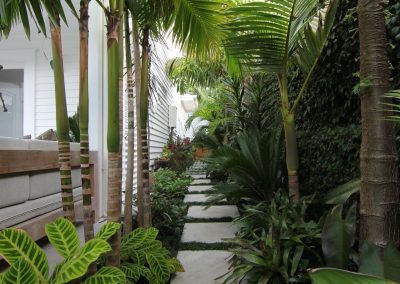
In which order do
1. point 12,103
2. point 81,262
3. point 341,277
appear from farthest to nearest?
point 12,103 < point 81,262 < point 341,277

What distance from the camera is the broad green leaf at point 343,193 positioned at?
212 centimetres

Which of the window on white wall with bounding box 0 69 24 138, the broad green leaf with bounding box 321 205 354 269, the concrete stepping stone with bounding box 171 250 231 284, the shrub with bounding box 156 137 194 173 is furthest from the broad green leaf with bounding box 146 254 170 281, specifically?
the window on white wall with bounding box 0 69 24 138

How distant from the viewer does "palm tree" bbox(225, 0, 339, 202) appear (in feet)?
8.25

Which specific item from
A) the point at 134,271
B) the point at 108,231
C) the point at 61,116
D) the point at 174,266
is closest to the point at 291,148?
the point at 174,266

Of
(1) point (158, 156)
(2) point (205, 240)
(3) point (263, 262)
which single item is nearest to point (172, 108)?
(1) point (158, 156)

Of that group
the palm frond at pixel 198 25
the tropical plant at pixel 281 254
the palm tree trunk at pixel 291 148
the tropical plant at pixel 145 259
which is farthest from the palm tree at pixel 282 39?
the tropical plant at pixel 145 259

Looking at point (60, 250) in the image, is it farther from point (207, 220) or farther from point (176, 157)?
point (176, 157)

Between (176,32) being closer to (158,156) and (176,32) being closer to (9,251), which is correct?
(9,251)

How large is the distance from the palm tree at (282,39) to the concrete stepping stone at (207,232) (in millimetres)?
875

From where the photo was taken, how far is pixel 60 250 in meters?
1.49

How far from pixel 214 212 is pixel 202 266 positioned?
162cm

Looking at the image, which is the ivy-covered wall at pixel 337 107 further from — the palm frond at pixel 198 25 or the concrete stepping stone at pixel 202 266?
the concrete stepping stone at pixel 202 266

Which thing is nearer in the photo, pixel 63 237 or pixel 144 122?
pixel 63 237

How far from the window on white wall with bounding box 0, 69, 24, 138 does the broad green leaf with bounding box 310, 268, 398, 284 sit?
6.98 m
